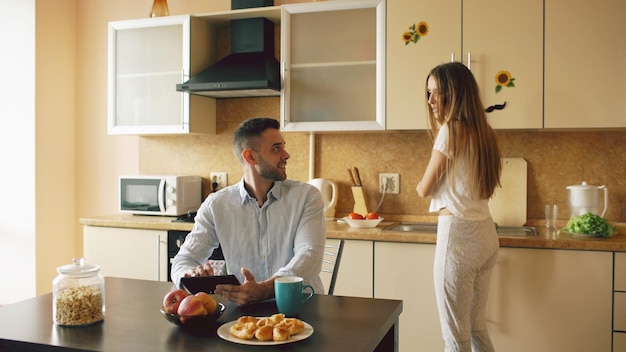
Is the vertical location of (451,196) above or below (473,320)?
above

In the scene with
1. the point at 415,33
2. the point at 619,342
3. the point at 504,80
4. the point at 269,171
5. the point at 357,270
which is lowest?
the point at 619,342

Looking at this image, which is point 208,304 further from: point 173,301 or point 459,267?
point 459,267

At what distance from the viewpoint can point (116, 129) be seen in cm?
361

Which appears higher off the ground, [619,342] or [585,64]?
[585,64]

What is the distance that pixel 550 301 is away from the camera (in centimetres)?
259

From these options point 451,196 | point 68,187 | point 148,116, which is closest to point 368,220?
point 451,196

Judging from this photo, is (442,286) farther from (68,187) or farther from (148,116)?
(68,187)

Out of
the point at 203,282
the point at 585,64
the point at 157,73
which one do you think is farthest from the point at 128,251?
the point at 585,64

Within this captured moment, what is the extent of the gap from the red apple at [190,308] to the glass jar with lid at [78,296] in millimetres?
240

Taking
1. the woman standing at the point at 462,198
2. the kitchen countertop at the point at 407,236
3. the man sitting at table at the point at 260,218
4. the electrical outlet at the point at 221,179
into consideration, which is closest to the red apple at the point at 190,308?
the man sitting at table at the point at 260,218

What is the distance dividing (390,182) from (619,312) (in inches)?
53.5

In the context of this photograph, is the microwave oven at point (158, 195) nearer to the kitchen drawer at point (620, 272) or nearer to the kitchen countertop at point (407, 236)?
the kitchen countertop at point (407, 236)

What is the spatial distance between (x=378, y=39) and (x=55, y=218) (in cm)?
252

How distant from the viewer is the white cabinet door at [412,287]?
108 inches
